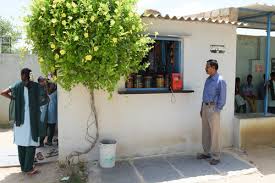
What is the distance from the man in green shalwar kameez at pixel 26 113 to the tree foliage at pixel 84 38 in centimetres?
45

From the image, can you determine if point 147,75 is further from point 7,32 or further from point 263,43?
point 7,32

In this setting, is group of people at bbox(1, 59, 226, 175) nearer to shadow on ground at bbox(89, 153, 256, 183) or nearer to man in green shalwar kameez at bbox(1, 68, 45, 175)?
man in green shalwar kameez at bbox(1, 68, 45, 175)

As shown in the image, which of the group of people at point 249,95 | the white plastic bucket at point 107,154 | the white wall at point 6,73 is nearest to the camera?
the white plastic bucket at point 107,154

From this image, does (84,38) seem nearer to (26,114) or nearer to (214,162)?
(26,114)

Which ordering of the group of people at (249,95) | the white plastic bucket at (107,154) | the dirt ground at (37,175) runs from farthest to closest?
the group of people at (249,95) → the white plastic bucket at (107,154) → the dirt ground at (37,175)

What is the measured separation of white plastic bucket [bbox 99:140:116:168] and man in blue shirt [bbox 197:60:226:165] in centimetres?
176

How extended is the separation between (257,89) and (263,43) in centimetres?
→ 136

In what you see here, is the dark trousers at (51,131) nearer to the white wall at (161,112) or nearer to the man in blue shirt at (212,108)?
the white wall at (161,112)

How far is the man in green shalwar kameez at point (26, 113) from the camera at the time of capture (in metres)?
5.19

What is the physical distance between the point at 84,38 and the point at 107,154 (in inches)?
79.0

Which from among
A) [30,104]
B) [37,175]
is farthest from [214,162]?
[30,104]

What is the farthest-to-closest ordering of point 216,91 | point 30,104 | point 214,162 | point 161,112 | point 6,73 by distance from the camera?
1. point 6,73
2. point 161,112
3. point 214,162
4. point 216,91
5. point 30,104

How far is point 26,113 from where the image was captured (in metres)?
5.26

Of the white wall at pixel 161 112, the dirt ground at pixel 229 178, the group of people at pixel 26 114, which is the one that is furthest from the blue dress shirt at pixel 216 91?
the group of people at pixel 26 114
